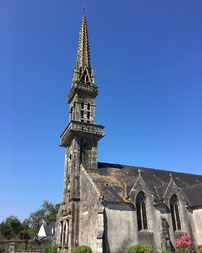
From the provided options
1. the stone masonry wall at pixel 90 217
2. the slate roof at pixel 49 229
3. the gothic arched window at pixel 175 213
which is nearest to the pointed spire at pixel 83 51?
the stone masonry wall at pixel 90 217

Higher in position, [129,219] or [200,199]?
[200,199]

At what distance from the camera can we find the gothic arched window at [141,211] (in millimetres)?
21281

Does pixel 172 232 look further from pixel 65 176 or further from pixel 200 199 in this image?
pixel 65 176

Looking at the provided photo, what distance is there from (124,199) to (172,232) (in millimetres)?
6087

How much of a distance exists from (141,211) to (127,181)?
13.1 feet

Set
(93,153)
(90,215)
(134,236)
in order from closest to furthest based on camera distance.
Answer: (134,236)
(90,215)
(93,153)

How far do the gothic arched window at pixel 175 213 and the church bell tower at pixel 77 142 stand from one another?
9726 mm

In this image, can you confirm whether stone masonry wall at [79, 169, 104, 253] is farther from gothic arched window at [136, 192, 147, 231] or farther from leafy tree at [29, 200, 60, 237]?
leafy tree at [29, 200, 60, 237]

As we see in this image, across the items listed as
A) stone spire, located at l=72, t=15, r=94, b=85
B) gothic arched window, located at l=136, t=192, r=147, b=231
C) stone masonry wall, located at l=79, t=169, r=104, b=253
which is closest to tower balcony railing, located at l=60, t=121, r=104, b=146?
stone masonry wall, located at l=79, t=169, r=104, b=253

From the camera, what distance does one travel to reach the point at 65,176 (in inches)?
Result: 1134

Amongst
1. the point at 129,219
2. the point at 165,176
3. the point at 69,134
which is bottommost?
the point at 129,219

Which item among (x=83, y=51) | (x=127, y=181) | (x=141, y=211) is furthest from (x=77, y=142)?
(x=83, y=51)

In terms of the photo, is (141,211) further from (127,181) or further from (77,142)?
(77,142)

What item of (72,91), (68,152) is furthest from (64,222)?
(72,91)
